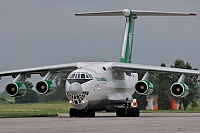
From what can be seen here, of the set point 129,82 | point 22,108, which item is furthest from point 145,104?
point 129,82

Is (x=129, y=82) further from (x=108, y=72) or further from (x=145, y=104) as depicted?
(x=145, y=104)

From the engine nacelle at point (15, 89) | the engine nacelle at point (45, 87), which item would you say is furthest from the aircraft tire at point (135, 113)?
the engine nacelle at point (15, 89)

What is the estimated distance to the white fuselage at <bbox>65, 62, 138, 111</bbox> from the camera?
1275 inches

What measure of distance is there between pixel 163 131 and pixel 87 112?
1401cm

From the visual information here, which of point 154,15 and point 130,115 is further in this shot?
point 154,15

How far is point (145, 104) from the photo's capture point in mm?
49344

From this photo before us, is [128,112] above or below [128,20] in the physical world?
below

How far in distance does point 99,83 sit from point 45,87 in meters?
2.72

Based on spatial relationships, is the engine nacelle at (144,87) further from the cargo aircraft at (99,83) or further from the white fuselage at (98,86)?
the white fuselage at (98,86)

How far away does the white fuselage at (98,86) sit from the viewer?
106ft

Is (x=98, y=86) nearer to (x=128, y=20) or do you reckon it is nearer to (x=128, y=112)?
(x=128, y=112)

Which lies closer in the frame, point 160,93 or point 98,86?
point 98,86

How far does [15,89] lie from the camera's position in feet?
111

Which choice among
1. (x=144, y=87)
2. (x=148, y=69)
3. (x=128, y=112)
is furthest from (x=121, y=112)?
(x=148, y=69)
